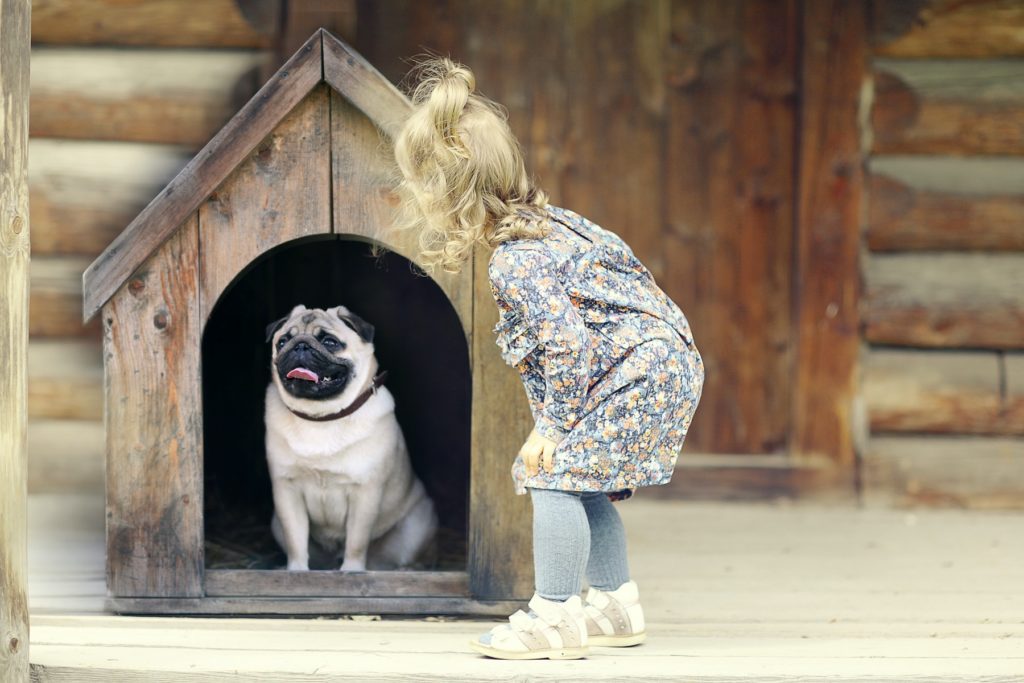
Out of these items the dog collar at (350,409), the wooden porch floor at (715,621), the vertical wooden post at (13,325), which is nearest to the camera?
the vertical wooden post at (13,325)

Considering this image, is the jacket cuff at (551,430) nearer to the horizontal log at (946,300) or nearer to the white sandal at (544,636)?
the white sandal at (544,636)

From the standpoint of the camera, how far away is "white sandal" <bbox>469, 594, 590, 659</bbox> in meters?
2.68

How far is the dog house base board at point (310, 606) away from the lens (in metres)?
3.12

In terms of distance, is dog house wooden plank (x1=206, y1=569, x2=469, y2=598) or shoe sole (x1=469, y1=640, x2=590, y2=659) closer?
shoe sole (x1=469, y1=640, x2=590, y2=659)

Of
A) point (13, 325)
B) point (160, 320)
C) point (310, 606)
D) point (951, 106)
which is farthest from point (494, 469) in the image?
point (951, 106)

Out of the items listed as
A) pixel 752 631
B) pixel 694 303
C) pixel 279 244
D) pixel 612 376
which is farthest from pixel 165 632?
pixel 694 303

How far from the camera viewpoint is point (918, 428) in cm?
465

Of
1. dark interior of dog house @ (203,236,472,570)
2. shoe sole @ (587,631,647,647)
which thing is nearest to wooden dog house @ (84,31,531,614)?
shoe sole @ (587,631,647,647)

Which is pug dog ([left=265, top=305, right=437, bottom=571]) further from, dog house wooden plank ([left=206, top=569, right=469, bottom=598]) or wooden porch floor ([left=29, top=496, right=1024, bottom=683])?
wooden porch floor ([left=29, top=496, right=1024, bottom=683])

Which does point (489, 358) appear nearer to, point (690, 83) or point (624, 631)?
point (624, 631)

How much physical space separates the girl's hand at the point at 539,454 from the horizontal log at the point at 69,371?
8.37ft

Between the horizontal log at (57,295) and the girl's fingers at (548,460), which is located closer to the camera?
the girl's fingers at (548,460)

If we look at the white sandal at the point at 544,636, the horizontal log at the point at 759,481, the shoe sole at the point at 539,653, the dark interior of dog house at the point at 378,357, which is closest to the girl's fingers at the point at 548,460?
the white sandal at the point at 544,636

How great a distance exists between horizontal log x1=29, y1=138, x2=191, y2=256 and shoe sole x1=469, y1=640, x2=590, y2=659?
2.66m
